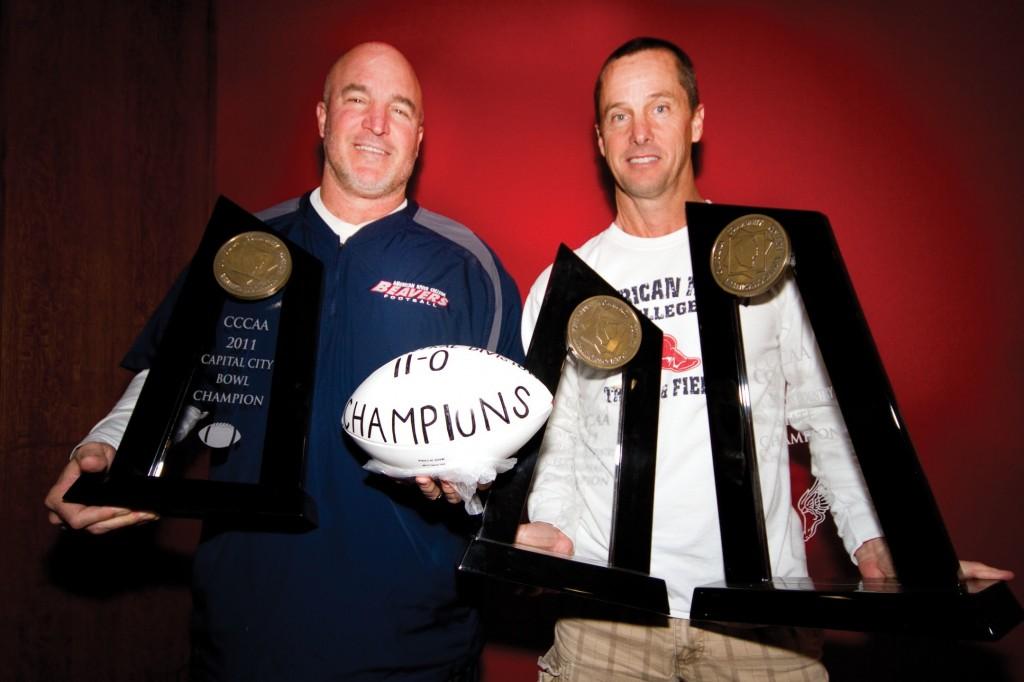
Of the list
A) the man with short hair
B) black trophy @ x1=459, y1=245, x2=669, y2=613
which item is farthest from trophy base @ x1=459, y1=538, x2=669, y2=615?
the man with short hair

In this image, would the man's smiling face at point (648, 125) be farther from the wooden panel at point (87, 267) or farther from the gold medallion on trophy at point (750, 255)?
the wooden panel at point (87, 267)

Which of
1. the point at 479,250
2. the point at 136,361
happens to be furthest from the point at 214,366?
the point at 479,250

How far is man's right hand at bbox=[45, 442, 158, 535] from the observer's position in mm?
1024

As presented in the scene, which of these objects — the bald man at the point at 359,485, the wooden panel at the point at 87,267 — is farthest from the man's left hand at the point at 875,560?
the wooden panel at the point at 87,267

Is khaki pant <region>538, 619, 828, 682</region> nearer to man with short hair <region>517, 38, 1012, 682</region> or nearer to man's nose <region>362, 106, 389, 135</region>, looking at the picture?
man with short hair <region>517, 38, 1012, 682</region>

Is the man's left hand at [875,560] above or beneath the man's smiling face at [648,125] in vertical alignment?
beneath

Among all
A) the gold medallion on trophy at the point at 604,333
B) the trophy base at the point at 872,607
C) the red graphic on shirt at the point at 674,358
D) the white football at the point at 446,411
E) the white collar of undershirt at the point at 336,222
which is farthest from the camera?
the white collar of undershirt at the point at 336,222

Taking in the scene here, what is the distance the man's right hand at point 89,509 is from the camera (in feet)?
3.36

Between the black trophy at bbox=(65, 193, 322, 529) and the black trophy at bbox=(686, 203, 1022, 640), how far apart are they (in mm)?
742

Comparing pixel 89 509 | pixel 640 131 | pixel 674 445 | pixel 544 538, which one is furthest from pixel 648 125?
pixel 89 509

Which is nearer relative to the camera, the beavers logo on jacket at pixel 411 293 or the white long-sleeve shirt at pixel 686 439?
the white long-sleeve shirt at pixel 686 439

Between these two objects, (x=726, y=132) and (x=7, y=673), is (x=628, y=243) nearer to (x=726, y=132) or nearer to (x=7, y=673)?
(x=726, y=132)

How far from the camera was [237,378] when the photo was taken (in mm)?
1114

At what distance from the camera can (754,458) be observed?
40.0 inches
